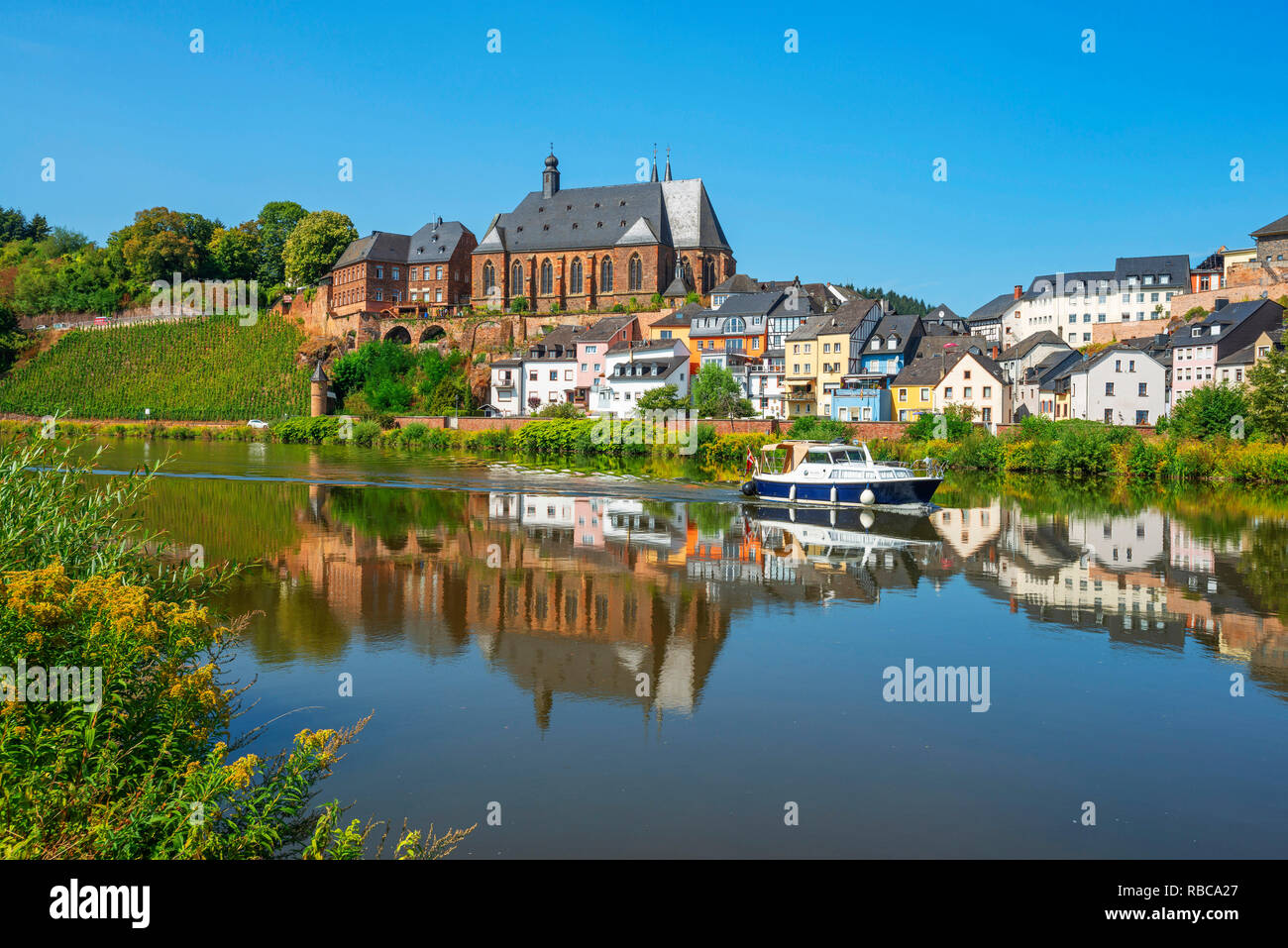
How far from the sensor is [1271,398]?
49.6 meters

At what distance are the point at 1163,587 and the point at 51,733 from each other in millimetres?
20260

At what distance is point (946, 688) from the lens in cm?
1324

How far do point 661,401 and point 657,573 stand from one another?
4945 cm

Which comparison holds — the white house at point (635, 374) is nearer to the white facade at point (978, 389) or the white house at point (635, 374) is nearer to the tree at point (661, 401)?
the tree at point (661, 401)

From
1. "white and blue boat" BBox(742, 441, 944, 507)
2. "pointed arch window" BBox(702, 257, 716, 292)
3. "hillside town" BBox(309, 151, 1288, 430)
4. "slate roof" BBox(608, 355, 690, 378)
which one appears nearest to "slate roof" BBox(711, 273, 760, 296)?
"hillside town" BBox(309, 151, 1288, 430)

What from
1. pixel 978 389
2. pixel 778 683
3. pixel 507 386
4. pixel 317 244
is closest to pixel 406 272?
pixel 317 244

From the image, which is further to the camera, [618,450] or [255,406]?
[255,406]

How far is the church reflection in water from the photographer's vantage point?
14.8 meters

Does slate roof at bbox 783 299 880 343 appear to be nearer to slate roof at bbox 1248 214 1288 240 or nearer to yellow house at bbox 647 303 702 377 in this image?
yellow house at bbox 647 303 702 377

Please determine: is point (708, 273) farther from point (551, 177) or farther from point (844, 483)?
point (844, 483)

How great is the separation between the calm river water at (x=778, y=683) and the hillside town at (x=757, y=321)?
3959 cm
